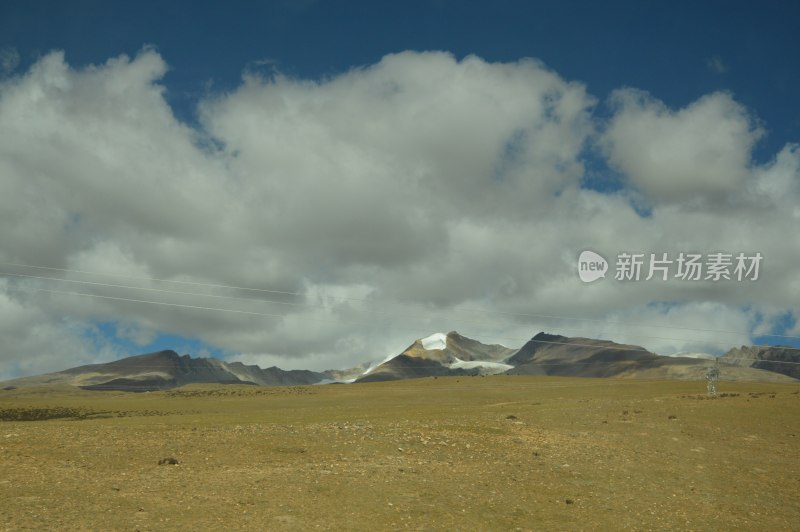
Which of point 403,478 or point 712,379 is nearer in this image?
point 403,478

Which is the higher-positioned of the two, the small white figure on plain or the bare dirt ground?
the small white figure on plain

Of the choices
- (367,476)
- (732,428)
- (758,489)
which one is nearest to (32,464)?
(367,476)

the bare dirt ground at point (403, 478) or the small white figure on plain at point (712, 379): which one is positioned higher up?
the small white figure on plain at point (712, 379)

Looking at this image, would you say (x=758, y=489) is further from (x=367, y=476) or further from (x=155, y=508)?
(x=155, y=508)

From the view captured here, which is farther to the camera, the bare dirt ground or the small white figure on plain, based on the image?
the small white figure on plain

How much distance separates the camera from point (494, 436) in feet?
106

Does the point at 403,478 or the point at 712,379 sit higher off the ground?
the point at 712,379

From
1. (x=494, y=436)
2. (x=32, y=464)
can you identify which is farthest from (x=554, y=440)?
(x=32, y=464)

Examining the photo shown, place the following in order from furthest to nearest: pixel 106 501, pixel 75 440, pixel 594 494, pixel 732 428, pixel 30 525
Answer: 1. pixel 732 428
2. pixel 75 440
3. pixel 594 494
4. pixel 106 501
5. pixel 30 525

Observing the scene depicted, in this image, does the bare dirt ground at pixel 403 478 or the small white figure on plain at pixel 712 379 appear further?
the small white figure on plain at pixel 712 379

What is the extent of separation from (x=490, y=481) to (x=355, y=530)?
298 inches

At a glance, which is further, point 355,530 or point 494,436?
point 494,436

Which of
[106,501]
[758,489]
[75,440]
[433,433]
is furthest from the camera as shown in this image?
[433,433]

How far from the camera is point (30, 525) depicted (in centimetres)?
1633
